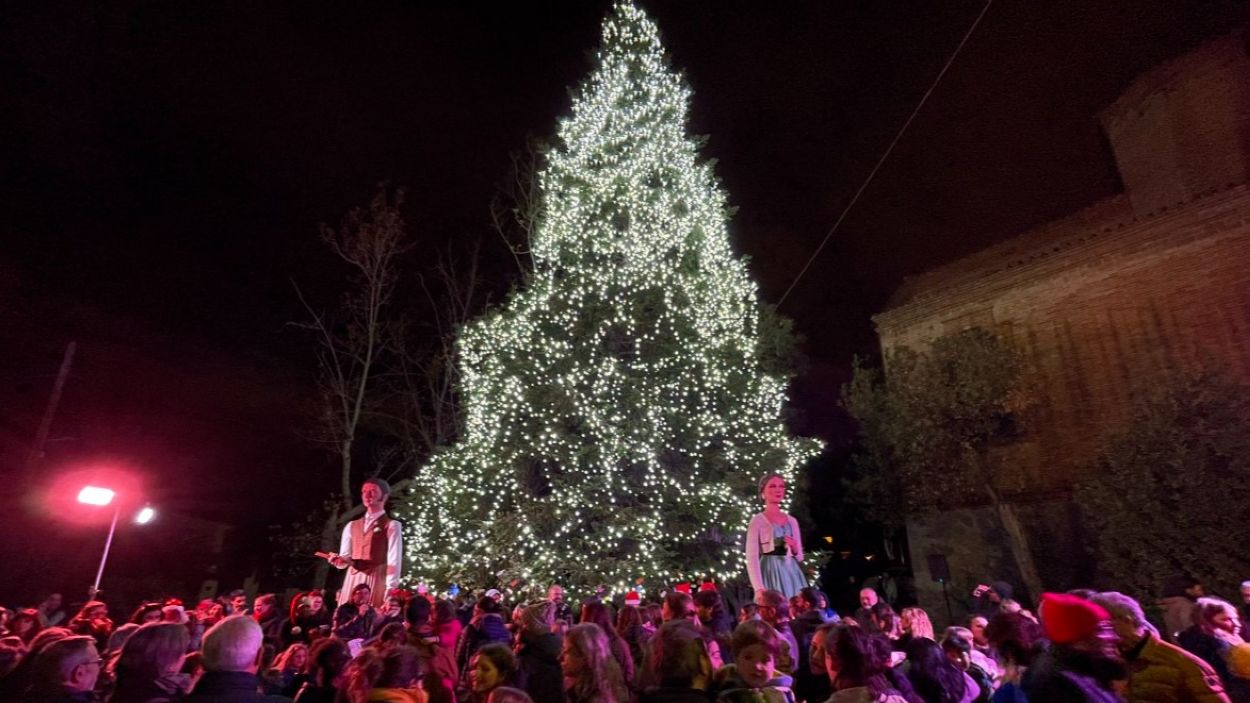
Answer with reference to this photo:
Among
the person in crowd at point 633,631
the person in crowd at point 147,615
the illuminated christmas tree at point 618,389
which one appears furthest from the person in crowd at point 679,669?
the illuminated christmas tree at point 618,389

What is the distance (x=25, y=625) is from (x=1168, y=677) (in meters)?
9.35

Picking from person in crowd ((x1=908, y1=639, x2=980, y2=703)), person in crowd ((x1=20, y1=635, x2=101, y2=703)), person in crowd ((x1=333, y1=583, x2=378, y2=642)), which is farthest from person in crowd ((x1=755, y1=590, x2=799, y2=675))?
person in crowd ((x1=20, y1=635, x2=101, y2=703))

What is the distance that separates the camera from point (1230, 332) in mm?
15680

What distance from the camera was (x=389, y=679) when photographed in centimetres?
295

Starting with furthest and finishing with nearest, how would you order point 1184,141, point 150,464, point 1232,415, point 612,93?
point 150,464 → point 1184,141 → point 612,93 → point 1232,415

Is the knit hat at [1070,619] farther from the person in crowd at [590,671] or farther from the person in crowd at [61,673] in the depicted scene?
the person in crowd at [61,673]

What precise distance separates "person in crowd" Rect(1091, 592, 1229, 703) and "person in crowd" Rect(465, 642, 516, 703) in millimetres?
3157

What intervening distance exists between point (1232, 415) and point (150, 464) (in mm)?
27428

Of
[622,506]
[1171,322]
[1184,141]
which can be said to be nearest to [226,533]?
[622,506]

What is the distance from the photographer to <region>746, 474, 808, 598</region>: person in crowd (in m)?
8.02

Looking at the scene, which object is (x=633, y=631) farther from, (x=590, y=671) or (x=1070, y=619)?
(x=1070, y=619)

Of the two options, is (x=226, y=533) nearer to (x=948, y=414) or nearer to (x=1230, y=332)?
(x=948, y=414)

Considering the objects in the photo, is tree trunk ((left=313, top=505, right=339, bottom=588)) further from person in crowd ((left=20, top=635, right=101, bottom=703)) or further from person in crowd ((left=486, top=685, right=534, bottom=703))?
person in crowd ((left=486, top=685, right=534, bottom=703))

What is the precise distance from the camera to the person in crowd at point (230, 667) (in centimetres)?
301
